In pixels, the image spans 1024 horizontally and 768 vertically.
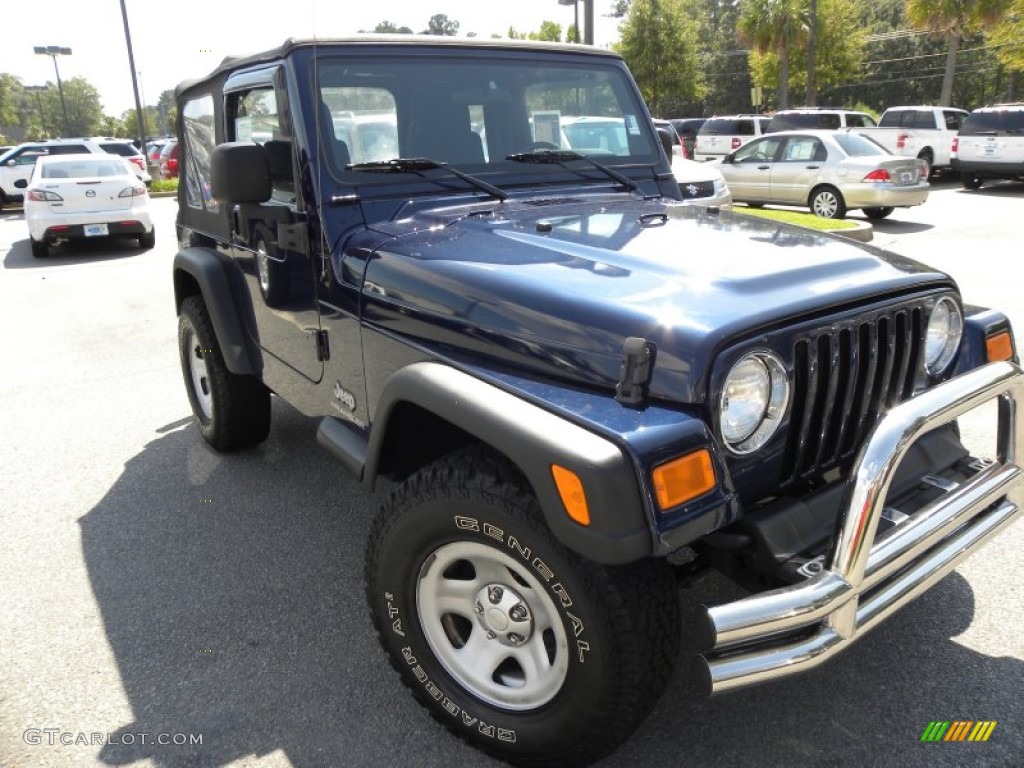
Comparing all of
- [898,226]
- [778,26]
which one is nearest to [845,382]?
[898,226]

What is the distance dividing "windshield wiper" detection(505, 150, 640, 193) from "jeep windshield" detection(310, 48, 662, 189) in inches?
0.7

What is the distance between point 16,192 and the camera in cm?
1898

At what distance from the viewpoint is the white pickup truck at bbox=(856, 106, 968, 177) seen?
61.9 ft

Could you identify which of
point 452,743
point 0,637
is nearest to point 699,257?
point 452,743

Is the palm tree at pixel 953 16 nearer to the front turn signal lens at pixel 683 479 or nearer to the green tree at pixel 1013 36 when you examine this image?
the green tree at pixel 1013 36

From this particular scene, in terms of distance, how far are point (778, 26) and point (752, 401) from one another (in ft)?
113

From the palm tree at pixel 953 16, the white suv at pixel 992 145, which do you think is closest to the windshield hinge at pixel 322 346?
the white suv at pixel 992 145

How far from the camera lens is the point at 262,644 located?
2930mm

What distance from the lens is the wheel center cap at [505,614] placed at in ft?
7.24

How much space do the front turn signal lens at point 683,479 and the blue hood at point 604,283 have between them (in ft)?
0.51

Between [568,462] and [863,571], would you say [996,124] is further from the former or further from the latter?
[568,462]

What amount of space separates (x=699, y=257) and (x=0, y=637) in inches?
112

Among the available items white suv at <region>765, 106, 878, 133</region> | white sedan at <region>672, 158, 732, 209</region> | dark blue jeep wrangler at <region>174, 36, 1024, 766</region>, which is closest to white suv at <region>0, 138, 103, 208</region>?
white sedan at <region>672, 158, 732, 209</region>

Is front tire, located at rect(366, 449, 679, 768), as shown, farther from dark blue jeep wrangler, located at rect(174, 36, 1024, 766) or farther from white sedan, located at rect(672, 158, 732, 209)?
white sedan, located at rect(672, 158, 732, 209)
